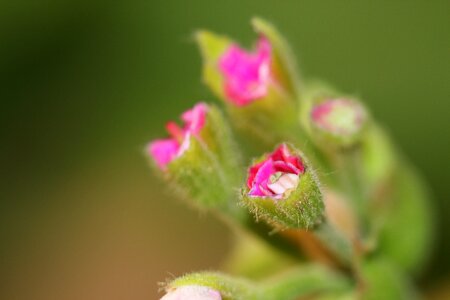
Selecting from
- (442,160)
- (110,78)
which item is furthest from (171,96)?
(442,160)

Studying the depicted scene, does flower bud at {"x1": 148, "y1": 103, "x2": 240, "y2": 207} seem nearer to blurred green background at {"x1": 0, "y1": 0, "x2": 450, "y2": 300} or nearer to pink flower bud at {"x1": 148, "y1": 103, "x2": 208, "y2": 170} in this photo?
pink flower bud at {"x1": 148, "y1": 103, "x2": 208, "y2": 170}

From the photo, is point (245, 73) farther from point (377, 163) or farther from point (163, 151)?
point (377, 163)

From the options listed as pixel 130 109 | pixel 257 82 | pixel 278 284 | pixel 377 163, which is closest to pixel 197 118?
pixel 257 82

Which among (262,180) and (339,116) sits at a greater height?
(339,116)

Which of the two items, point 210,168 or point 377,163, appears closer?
point 210,168

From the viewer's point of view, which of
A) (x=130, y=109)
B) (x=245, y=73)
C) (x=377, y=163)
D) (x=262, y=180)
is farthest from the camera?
(x=130, y=109)

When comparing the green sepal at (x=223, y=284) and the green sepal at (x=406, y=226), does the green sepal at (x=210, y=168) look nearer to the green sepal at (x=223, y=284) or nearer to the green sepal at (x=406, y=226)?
the green sepal at (x=223, y=284)

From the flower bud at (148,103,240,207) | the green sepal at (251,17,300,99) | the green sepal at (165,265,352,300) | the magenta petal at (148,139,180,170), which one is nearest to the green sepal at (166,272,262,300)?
the green sepal at (165,265,352,300)
